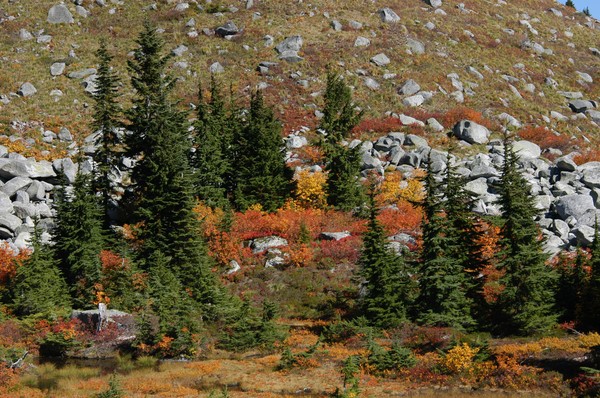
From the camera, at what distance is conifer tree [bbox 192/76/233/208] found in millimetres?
44469

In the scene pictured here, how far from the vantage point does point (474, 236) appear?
99.1ft

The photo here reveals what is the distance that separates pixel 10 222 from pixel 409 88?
45.5m

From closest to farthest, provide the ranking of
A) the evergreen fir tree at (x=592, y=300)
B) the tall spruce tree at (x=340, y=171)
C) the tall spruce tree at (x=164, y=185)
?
the evergreen fir tree at (x=592, y=300) < the tall spruce tree at (x=164, y=185) < the tall spruce tree at (x=340, y=171)

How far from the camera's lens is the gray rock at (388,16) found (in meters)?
80.1

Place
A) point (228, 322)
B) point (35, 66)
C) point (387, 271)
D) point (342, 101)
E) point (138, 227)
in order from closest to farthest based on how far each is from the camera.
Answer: point (387, 271) < point (228, 322) < point (138, 227) < point (342, 101) < point (35, 66)

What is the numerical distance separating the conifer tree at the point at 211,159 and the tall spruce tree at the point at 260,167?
4.69ft

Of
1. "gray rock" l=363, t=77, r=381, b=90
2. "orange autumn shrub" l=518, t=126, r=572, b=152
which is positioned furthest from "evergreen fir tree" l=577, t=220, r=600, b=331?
"gray rock" l=363, t=77, r=381, b=90

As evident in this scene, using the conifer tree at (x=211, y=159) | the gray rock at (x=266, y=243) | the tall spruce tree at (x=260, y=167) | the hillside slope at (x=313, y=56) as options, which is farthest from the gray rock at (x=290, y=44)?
the gray rock at (x=266, y=243)

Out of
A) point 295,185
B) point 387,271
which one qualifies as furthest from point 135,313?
point 295,185

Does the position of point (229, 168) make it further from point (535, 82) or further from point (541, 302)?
point (535, 82)

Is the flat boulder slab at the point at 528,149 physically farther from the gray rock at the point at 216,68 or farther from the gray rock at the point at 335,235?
the gray rock at the point at 216,68

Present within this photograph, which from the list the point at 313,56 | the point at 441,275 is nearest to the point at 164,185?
the point at 441,275

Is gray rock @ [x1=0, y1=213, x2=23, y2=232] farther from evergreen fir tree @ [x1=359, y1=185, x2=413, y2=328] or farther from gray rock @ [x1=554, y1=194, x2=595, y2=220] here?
gray rock @ [x1=554, y1=194, x2=595, y2=220]

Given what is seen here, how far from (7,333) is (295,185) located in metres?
25.4
